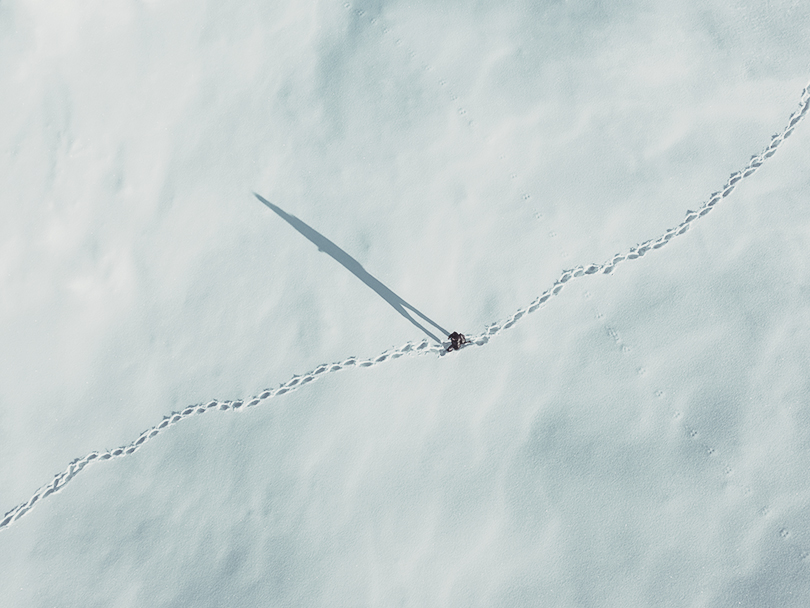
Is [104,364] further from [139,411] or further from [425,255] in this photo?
[425,255]

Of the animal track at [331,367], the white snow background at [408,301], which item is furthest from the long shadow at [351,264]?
the animal track at [331,367]

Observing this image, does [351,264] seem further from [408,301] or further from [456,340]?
[456,340]

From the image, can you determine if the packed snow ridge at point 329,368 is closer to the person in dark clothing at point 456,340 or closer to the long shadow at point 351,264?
the person in dark clothing at point 456,340

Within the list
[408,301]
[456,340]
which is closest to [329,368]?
[408,301]

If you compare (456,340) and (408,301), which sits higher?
(408,301)

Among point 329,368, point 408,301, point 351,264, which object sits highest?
point 351,264

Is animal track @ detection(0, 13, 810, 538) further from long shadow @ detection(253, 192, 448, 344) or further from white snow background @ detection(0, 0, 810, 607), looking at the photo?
long shadow @ detection(253, 192, 448, 344)

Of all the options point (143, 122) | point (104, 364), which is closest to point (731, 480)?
point (104, 364)
